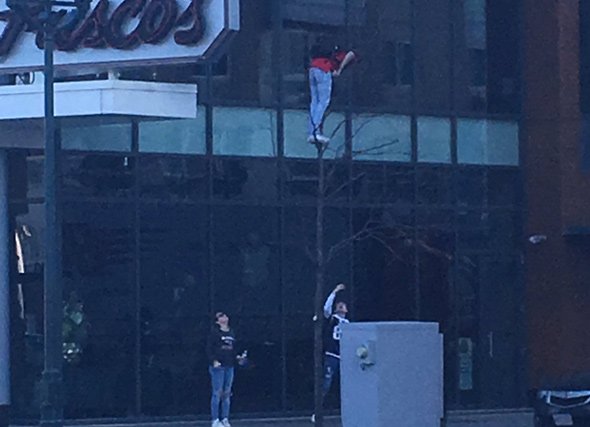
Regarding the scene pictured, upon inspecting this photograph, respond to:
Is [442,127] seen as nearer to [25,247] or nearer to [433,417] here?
[25,247]

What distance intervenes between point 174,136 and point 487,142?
6.21 meters

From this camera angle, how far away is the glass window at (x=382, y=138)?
83.5 feet

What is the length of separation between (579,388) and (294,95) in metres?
7.71

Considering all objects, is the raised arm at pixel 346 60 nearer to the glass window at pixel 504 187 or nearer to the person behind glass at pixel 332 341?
the person behind glass at pixel 332 341

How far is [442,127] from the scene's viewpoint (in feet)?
86.7

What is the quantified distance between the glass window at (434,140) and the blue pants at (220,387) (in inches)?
244

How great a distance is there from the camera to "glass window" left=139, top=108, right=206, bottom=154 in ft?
77.1

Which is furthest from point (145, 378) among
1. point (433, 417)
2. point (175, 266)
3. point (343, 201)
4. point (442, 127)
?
point (433, 417)

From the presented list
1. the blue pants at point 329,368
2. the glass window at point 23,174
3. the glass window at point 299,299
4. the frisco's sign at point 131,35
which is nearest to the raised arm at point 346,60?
the glass window at point 299,299

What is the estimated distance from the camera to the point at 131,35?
68.3 ft

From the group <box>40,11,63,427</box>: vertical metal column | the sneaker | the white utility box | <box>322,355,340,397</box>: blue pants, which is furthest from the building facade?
the white utility box

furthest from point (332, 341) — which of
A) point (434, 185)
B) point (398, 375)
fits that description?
point (398, 375)

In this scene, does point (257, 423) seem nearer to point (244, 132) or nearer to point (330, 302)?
point (330, 302)

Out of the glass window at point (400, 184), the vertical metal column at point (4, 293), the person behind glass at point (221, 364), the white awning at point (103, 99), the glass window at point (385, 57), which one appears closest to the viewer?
the white awning at point (103, 99)
